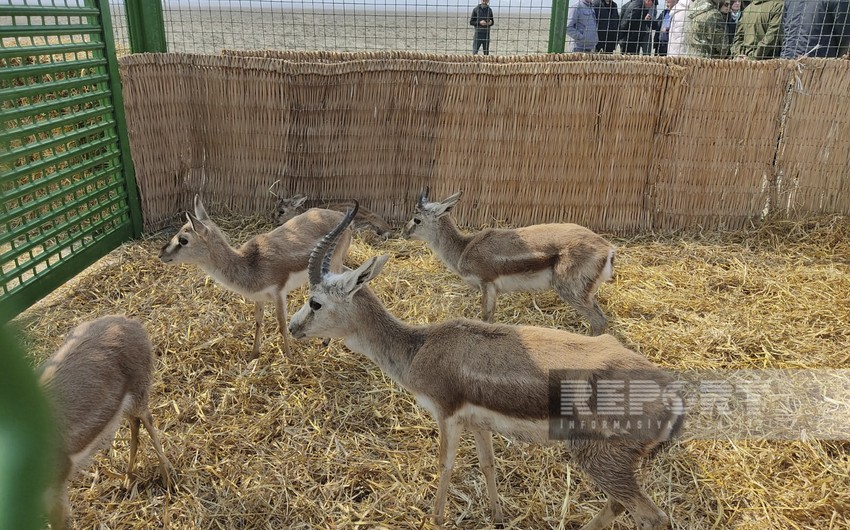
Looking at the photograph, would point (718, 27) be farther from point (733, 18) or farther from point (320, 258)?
point (320, 258)

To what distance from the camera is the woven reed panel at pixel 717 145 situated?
7.37 metres

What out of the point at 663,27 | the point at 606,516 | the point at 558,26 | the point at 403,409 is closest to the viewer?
the point at 606,516

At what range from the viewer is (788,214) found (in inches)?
305

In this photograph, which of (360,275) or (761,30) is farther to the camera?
(761,30)

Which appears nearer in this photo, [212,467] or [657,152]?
[212,467]

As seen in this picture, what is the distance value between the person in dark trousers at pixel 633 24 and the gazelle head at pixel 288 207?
4.75 m

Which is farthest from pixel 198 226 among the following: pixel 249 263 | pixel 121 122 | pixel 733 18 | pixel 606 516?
pixel 733 18

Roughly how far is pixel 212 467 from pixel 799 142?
743 cm

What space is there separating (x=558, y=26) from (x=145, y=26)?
5.21 metres

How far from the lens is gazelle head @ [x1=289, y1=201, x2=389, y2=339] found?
3947 mm

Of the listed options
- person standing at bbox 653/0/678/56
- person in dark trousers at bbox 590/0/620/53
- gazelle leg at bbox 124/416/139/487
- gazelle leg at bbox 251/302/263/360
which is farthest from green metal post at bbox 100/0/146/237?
person standing at bbox 653/0/678/56

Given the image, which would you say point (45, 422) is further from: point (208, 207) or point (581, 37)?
point (581, 37)

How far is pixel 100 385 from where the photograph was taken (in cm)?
349

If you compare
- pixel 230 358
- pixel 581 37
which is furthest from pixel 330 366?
pixel 581 37
